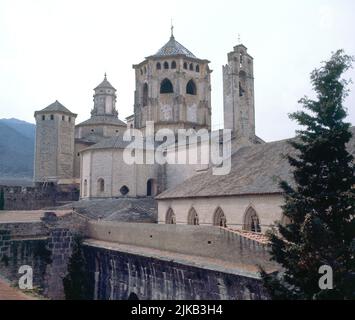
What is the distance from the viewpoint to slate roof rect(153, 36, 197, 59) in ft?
142

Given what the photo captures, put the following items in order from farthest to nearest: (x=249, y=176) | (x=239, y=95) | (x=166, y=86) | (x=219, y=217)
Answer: (x=166, y=86) → (x=239, y=95) → (x=219, y=217) → (x=249, y=176)

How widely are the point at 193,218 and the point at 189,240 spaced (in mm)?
7110

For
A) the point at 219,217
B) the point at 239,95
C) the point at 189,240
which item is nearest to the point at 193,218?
the point at 219,217

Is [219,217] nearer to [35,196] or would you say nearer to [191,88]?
[191,88]

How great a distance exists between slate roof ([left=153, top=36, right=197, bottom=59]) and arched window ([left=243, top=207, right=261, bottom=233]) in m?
25.8

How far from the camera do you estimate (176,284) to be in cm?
1712

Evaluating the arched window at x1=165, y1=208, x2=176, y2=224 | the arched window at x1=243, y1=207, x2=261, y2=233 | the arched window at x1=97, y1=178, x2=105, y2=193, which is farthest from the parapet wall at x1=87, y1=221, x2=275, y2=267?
the arched window at x1=97, y1=178, x2=105, y2=193

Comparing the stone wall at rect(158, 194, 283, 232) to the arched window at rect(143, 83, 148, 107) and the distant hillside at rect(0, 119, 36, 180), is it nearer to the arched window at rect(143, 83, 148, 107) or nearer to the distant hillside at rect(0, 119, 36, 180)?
the arched window at rect(143, 83, 148, 107)

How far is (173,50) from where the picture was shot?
4384cm

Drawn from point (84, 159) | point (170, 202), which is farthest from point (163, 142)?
point (170, 202)

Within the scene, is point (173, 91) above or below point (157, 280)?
above

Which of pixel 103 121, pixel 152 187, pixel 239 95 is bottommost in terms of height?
pixel 152 187

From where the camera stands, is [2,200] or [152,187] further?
[2,200]
